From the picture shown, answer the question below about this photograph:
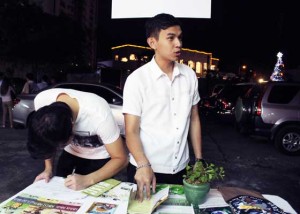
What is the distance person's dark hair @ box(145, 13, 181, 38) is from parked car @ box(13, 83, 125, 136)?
5.32m

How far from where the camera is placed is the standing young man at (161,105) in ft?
7.23

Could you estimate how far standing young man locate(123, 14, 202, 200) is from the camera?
2.21 meters

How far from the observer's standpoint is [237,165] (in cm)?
666

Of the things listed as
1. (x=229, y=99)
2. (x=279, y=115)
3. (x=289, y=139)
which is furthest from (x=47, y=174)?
(x=229, y=99)

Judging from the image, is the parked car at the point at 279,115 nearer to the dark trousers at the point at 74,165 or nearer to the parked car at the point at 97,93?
the parked car at the point at 97,93

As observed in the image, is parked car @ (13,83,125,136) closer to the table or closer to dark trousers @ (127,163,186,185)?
dark trousers @ (127,163,186,185)

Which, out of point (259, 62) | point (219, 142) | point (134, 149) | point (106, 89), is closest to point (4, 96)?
point (106, 89)

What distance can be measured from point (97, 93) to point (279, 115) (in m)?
4.49

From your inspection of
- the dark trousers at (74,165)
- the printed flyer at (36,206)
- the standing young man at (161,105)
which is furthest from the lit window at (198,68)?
the printed flyer at (36,206)

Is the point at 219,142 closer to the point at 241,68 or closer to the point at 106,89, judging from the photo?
the point at 106,89

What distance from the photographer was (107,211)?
1.79 metres

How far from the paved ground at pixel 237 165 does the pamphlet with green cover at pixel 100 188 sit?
297 centimetres

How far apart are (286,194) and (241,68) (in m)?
40.6

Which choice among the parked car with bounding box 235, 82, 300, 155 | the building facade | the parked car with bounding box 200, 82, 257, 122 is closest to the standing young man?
the parked car with bounding box 235, 82, 300, 155
